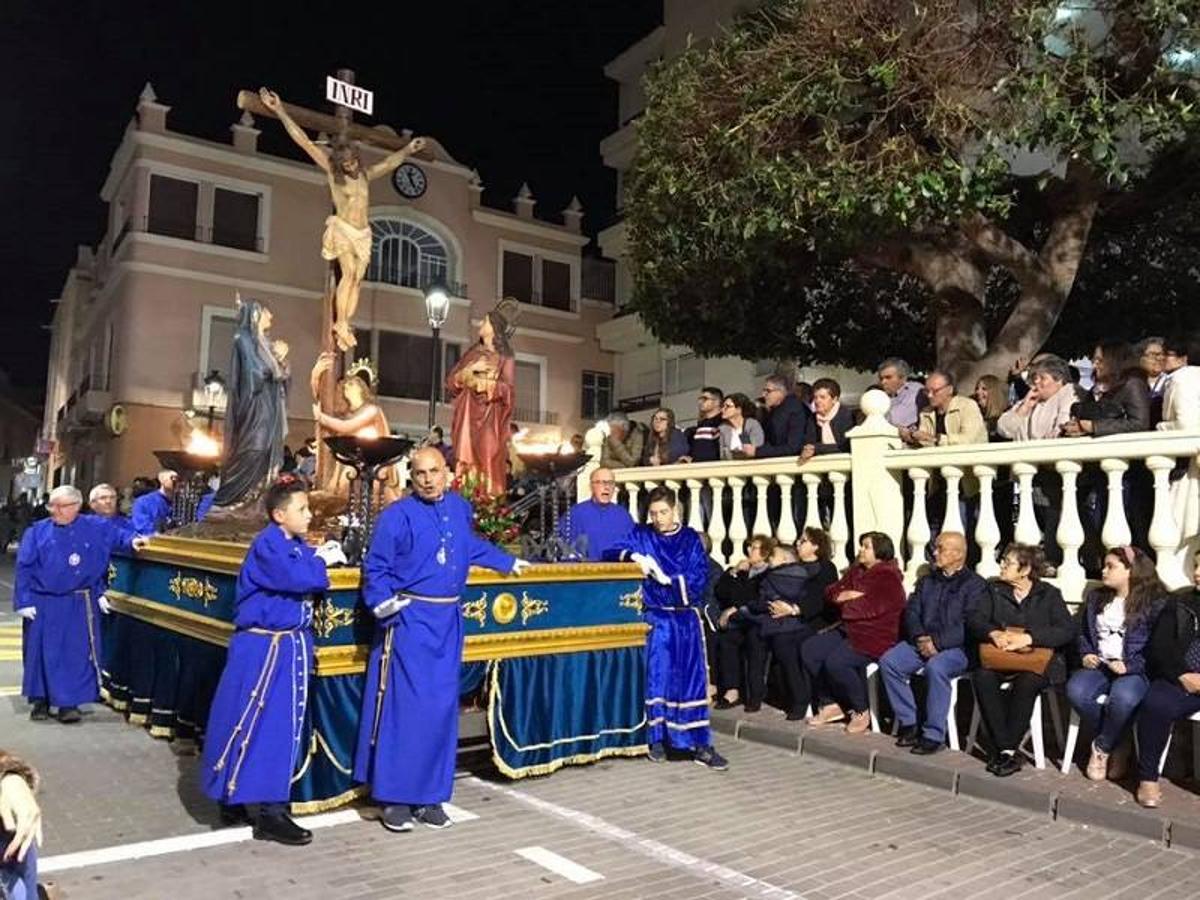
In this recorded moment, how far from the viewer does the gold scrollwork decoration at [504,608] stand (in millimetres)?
6074

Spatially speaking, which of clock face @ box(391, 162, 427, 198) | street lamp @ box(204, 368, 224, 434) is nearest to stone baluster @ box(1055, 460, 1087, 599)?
street lamp @ box(204, 368, 224, 434)

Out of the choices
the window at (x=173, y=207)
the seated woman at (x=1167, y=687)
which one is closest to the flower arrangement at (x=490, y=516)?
the seated woman at (x=1167, y=687)

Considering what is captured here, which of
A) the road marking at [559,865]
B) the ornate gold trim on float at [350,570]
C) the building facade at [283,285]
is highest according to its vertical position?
the building facade at [283,285]

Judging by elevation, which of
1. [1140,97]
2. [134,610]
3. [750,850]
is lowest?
[750,850]

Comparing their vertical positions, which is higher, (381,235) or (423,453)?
(381,235)

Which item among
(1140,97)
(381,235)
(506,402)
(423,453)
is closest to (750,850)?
(423,453)

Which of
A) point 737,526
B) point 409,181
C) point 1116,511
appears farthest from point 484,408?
point 409,181

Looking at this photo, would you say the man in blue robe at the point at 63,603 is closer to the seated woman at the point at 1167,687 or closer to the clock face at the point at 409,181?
the seated woman at the point at 1167,687

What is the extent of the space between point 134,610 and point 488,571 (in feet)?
11.4

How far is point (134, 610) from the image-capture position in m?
7.80

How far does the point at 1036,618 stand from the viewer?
6109 mm

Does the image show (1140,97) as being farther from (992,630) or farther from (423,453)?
(423,453)

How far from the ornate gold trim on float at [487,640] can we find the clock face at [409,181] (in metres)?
24.8

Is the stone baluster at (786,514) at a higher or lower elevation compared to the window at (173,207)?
lower
